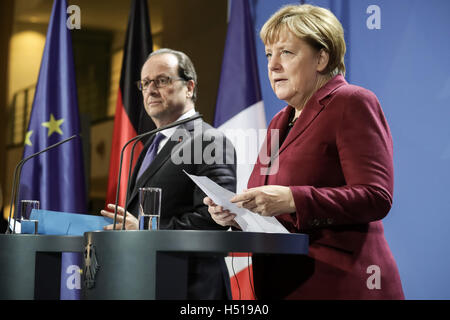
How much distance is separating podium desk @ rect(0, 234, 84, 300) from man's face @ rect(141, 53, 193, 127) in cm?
102

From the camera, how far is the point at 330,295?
1642mm

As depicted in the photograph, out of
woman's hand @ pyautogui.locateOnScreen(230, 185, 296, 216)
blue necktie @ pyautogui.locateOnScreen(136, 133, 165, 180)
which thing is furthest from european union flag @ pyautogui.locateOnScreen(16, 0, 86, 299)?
woman's hand @ pyautogui.locateOnScreen(230, 185, 296, 216)

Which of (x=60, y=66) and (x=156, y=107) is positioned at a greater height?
(x=60, y=66)

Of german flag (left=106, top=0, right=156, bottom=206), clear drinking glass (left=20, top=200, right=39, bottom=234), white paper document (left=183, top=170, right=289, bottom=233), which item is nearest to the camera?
white paper document (left=183, top=170, right=289, bottom=233)

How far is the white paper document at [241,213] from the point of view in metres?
1.51

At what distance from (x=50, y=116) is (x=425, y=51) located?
2.44 metres

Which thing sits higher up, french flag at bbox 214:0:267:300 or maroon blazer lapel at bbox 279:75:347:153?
french flag at bbox 214:0:267:300

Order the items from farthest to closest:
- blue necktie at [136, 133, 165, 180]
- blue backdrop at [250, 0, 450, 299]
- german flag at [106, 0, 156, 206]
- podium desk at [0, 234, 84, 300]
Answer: german flag at [106, 0, 156, 206] → blue backdrop at [250, 0, 450, 299] → blue necktie at [136, 133, 165, 180] → podium desk at [0, 234, 84, 300]

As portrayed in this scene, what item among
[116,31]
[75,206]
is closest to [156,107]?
[75,206]

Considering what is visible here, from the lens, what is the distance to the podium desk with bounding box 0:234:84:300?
6.42 feet

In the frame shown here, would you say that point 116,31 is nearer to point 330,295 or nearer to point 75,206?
point 75,206

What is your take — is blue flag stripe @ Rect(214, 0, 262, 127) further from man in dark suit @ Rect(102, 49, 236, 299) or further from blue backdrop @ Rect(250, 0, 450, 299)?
man in dark suit @ Rect(102, 49, 236, 299)

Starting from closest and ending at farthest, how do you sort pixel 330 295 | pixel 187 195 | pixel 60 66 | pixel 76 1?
1. pixel 330 295
2. pixel 187 195
3. pixel 60 66
4. pixel 76 1

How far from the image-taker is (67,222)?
6.78 feet
